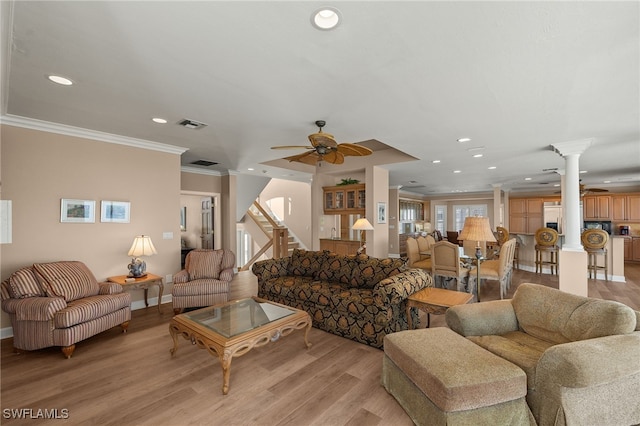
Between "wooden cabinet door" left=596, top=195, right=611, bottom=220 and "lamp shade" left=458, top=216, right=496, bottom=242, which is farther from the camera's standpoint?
→ "wooden cabinet door" left=596, top=195, right=611, bottom=220

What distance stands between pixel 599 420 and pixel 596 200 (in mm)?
10405

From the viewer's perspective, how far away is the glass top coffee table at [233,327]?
2297mm

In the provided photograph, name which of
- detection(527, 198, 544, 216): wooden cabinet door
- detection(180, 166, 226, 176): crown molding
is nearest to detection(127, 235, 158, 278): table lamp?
detection(180, 166, 226, 176): crown molding

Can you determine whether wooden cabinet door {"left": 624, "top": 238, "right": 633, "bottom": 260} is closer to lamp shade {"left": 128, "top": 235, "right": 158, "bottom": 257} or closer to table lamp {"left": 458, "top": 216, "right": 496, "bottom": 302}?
table lamp {"left": 458, "top": 216, "right": 496, "bottom": 302}

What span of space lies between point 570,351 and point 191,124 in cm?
400

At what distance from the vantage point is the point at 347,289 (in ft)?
11.8

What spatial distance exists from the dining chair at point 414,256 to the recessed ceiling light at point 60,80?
17.0 ft

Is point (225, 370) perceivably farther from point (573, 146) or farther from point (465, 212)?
point (465, 212)

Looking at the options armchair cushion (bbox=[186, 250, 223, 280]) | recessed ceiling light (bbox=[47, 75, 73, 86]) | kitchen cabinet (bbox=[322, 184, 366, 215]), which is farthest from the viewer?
kitchen cabinet (bbox=[322, 184, 366, 215])

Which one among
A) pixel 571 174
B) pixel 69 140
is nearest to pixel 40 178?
pixel 69 140

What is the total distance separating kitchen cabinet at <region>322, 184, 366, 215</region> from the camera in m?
6.27

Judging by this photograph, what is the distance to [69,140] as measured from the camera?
367 cm

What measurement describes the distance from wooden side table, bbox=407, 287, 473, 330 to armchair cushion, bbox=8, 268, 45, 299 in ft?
13.0

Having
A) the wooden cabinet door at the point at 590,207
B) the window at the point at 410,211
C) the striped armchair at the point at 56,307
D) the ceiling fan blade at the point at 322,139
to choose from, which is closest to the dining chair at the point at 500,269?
the ceiling fan blade at the point at 322,139
